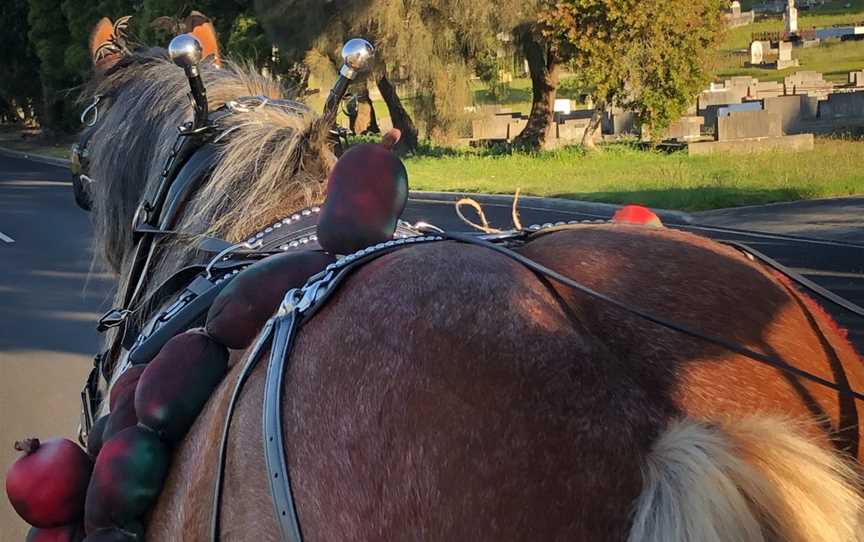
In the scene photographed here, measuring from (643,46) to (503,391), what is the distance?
23.0 m

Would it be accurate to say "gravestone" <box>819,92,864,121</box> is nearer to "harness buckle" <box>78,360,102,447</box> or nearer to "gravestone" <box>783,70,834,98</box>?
"gravestone" <box>783,70,834,98</box>

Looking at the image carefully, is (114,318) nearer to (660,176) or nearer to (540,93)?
(660,176)

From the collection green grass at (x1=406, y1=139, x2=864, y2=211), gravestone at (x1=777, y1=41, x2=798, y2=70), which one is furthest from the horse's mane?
gravestone at (x1=777, y1=41, x2=798, y2=70)

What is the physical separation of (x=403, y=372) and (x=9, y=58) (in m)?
50.5

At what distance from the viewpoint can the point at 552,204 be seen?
1734 cm

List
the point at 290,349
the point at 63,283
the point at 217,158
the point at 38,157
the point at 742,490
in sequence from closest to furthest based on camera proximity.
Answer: the point at 742,490 < the point at 290,349 < the point at 217,158 < the point at 63,283 < the point at 38,157

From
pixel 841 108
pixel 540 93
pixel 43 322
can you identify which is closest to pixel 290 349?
pixel 43 322

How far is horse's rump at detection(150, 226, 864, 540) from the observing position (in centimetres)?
141

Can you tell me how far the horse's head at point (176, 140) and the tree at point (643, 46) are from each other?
1982cm

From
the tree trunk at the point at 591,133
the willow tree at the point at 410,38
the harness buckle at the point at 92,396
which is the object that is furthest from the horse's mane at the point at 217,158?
the willow tree at the point at 410,38

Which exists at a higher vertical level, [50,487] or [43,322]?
[50,487]

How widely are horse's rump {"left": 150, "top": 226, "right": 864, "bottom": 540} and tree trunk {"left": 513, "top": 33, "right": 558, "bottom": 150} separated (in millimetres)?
27267

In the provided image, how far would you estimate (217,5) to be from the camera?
1393 inches

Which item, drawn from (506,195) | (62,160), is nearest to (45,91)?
(62,160)
